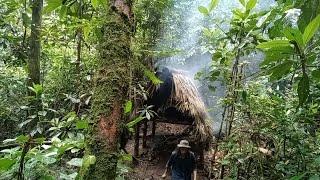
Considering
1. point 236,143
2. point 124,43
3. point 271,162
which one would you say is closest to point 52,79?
point 236,143

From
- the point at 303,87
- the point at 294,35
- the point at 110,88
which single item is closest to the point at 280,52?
the point at 294,35

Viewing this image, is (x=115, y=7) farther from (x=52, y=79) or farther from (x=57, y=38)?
(x=52, y=79)

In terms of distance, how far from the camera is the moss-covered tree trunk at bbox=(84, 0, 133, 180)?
5.08 ft

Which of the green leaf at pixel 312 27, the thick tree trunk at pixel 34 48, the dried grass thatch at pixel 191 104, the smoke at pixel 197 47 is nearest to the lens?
the green leaf at pixel 312 27

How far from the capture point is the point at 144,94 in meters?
5.18

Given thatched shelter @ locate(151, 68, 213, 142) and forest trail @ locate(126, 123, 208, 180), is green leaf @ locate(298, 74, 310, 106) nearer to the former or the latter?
forest trail @ locate(126, 123, 208, 180)

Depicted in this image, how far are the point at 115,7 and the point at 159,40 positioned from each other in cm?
579

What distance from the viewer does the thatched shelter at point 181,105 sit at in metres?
7.76

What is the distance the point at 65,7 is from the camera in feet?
7.41

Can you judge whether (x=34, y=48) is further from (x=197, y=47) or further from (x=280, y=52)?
(x=197, y=47)

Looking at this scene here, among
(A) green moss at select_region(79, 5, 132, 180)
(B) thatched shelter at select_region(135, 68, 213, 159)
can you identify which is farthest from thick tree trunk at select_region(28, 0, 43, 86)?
(B) thatched shelter at select_region(135, 68, 213, 159)

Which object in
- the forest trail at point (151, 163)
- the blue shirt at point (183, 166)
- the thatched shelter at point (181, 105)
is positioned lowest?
the forest trail at point (151, 163)

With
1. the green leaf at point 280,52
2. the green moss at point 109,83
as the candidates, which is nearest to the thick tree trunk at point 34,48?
the green moss at point 109,83

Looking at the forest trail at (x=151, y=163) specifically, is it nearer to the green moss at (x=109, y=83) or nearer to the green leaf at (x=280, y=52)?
the green moss at (x=109, y=83)
